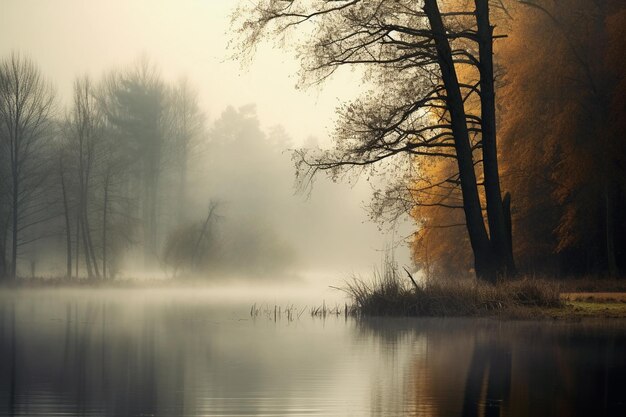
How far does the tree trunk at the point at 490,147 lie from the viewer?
2325cm

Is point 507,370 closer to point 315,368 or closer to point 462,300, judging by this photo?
point 315,368

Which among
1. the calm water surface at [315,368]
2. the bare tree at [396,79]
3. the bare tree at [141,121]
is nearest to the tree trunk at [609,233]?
→ the bare tree at [396,79]

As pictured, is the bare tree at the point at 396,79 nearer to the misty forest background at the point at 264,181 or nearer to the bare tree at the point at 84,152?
the misty forest background at the point at 264,181

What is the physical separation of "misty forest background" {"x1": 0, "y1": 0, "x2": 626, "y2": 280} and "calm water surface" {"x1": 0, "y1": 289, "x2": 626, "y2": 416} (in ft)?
25.1

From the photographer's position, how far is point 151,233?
60.4 meters

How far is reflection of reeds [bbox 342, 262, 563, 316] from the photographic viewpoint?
20.2 metres

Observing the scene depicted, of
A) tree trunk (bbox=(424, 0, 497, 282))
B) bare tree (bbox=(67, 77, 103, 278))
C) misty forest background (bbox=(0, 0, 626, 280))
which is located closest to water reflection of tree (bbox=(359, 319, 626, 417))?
tree trunk (bbox=(424, 0, 497, 282))

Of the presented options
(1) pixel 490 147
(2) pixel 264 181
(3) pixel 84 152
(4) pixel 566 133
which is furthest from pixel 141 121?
(1) pixel 490 147

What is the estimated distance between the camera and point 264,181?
89.6 m

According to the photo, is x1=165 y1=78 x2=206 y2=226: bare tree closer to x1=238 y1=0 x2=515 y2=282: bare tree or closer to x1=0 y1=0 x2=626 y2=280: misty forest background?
x1=0 y1=0 x2=626 y2=280: misty forest background

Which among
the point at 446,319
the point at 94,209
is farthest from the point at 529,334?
the point at 94,209

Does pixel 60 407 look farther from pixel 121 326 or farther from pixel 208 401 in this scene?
pixel 121 326

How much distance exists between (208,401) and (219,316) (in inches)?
523

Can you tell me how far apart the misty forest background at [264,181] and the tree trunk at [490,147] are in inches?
46.7
